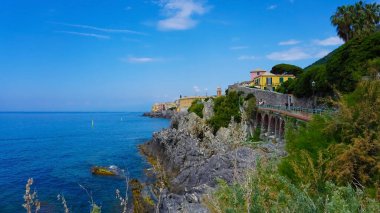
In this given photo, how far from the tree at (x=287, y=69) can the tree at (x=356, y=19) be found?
2848 cm

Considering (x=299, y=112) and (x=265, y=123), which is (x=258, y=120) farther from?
(x=299, y=112)

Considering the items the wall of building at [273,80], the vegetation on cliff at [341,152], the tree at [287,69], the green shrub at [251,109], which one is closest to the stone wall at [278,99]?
the green shrub at [251,109]

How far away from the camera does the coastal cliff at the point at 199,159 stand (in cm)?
1100

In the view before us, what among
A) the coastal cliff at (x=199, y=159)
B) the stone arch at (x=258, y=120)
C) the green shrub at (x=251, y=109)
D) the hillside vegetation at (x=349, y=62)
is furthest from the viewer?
the green shrub at (x=251, y=109)

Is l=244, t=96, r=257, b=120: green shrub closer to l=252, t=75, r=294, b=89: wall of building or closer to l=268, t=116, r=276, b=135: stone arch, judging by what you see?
l=268, t=116, r=276, b=135: stone arch

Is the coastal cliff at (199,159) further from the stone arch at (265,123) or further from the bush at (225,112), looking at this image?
the stone arch at (265,123)

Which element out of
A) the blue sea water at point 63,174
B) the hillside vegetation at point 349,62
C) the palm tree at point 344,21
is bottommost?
the blue sea water at point 63,174

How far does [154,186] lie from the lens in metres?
26.0

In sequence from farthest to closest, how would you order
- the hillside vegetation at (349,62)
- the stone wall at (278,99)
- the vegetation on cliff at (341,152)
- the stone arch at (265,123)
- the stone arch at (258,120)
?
the stone arch at (258,120)
the stone arch at (265,123)
the stone wall at (278,99)
the hillside vegetation at (349,62)
the vegetation on cliff at (341,152)

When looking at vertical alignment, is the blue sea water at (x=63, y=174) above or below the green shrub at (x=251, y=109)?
below

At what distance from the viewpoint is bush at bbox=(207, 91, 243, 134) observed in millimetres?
43688

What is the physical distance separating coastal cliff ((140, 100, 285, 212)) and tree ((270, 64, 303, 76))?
27.5 metres

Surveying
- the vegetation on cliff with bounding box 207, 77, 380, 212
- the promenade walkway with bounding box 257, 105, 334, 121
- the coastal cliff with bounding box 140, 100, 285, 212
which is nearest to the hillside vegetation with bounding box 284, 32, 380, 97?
the promenade walkway with bounding box 257, 105, 334, 121

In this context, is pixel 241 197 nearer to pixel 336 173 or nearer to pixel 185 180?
pixel 336 173
